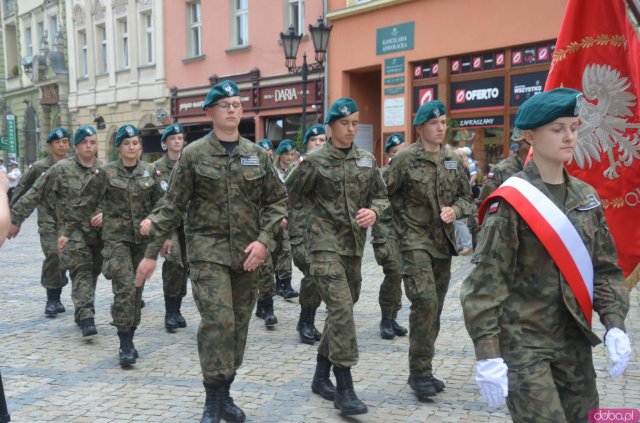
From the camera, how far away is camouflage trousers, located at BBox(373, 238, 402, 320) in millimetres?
6914

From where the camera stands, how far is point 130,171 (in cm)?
678

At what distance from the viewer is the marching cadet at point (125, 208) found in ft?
20.8

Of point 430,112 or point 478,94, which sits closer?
point 430,112

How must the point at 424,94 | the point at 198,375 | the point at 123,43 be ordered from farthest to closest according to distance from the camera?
the point at 123,43
the point at 424,94
the point at 198,375

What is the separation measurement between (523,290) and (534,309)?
88mm

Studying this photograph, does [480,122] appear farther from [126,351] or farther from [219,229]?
[219,229]

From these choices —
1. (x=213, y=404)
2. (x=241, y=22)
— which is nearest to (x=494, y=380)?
(x=213, y=404)

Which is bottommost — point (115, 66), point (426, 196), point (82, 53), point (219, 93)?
point (426, 196)

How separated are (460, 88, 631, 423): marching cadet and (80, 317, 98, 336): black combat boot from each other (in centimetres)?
482

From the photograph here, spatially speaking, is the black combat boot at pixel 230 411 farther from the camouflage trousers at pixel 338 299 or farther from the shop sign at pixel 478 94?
the shop sign at pixel 478 94

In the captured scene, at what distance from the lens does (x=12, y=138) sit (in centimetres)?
3572

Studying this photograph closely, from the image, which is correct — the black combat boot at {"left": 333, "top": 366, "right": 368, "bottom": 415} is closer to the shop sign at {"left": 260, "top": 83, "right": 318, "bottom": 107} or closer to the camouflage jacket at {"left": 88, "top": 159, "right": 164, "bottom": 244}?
the camouflage jacket at {"left": 88, "top": 159, "right": 164, "bottom": 244}

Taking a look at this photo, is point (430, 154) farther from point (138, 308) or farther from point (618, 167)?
point (138, 308)

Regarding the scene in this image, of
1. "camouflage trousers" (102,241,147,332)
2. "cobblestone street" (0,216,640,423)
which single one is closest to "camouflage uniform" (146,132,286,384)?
"cobblestone street" (0,216,640,423)
